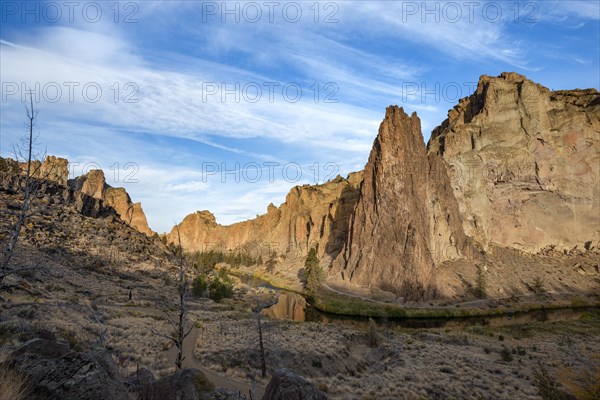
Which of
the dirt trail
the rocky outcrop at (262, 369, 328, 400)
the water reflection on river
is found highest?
the rocky outcrop at (262, 369, 328, 400)

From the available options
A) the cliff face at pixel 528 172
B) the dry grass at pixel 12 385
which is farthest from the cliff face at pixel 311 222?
the dry grass at pixel 12 385

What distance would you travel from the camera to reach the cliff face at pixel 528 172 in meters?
118

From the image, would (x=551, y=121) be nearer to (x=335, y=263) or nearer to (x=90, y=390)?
(x=335, y=263)

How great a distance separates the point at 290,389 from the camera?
28.1 ft

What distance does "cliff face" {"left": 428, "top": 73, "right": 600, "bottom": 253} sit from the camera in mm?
118062

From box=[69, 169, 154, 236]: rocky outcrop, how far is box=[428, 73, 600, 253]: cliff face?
512 ft

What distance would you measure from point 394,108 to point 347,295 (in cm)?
6302

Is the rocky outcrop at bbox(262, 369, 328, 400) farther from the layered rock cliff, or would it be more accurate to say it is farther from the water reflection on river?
the layered rock cliff

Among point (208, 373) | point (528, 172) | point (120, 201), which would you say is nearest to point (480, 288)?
point (528, 172)

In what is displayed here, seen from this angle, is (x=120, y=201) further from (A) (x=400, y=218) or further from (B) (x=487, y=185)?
(B) (x=487, y=185)

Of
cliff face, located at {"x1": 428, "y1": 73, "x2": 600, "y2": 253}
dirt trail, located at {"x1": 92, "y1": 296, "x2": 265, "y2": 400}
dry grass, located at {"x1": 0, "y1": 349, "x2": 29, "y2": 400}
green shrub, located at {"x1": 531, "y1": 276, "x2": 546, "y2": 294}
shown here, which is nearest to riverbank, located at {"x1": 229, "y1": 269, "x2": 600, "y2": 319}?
green shrub, located at {"x1": 531, "y1": 276, "x2": 546, "y2": 294}

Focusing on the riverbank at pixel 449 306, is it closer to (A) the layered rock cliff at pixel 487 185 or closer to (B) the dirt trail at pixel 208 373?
(A) the layered rock cliff at pixel 487 185

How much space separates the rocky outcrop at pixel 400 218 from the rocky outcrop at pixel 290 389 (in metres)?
75.7

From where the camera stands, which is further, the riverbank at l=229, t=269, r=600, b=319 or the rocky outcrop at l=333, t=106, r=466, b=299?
the rocky outcrop at l=333, t=106, r=466, b=299
